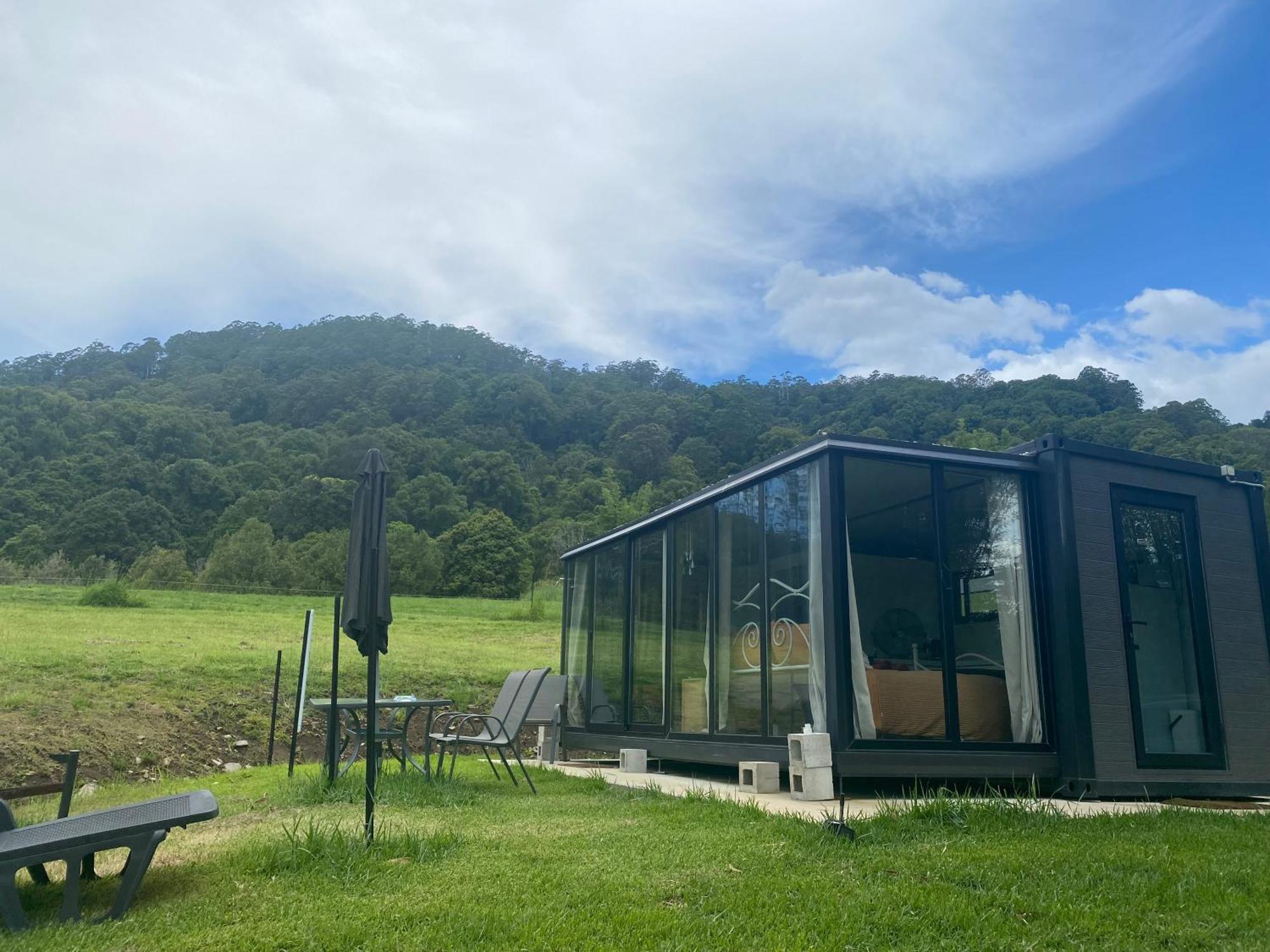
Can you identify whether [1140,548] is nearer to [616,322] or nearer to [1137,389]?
[1137,389]

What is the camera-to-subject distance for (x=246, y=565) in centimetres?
2880

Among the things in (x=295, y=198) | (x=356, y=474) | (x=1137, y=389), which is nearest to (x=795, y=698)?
(x=356, y=474)

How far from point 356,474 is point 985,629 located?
4148 mm

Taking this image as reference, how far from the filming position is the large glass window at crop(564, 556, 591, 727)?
33.0ft

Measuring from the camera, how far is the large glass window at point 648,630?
826 centimetres

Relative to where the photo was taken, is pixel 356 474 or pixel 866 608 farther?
pixel 866 608

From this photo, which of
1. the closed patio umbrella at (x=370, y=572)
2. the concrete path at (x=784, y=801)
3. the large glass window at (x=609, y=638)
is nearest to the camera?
the closed patio umbrella at (x=370, y=572)

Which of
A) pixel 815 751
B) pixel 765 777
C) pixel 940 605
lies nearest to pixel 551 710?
pixel 765 777

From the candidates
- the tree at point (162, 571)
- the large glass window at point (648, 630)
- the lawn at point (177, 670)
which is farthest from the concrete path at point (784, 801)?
the tree at point (162, 571)

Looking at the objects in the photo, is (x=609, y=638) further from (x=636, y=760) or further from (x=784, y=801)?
(x=784, y=801)

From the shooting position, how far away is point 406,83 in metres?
13.1

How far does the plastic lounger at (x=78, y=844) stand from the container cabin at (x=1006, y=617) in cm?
366

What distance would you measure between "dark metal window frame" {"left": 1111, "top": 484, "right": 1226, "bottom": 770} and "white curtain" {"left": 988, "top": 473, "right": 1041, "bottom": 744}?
0.59 meters

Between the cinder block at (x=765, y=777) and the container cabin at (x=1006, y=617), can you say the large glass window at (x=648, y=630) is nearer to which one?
the container cabin at (x=1006, y=617)
